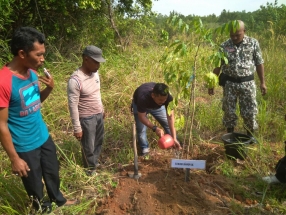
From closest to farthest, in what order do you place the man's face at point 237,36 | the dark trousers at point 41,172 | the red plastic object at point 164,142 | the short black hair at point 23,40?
1. the short black hair at point 23,40
2. the dark trousers at point 41,172
3. the red plastic object at point 164,142
4. the man's face at point 237,36

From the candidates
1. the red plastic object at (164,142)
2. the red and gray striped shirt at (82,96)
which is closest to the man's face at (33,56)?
the red and gray striped shirt at (82,96)

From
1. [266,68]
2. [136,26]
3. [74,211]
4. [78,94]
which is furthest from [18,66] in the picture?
[136,26]

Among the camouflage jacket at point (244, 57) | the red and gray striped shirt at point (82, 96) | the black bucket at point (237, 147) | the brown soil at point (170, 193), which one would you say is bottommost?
the brown soil at point (170, 193)

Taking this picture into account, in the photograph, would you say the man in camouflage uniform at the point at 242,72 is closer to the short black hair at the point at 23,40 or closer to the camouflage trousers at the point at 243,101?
the camouflage trousers at the point at 243,101

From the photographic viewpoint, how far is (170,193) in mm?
2412

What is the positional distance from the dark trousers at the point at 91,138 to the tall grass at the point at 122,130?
0.46 feet

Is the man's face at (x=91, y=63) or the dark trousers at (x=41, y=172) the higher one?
the man's face at (x=91, y=63)

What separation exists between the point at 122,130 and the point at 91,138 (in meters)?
1.11

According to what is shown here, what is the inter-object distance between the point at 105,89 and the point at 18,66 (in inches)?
121

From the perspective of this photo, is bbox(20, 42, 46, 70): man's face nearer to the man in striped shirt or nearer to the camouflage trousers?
the man in striped shirt

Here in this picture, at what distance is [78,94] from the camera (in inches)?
95.5

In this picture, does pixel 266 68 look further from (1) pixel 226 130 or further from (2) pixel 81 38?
(2) pixel 81 38

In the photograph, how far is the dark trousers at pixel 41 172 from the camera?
6.31ft

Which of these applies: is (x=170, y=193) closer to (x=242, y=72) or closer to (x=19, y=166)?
(x=19, y=166)
